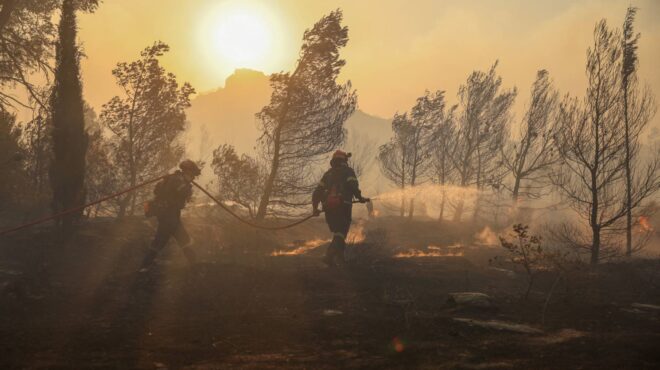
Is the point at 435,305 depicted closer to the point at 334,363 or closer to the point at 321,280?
the point at 321,280

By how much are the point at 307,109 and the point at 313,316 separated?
1092 centimetres

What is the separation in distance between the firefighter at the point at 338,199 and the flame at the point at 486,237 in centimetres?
1774

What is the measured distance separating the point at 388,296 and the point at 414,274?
2.13m

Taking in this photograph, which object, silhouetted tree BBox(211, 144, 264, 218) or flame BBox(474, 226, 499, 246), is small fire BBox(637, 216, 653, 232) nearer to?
flame BBox(474, 226, 499, 246)

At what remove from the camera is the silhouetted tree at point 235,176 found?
16016 millimetres

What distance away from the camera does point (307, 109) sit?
51.9 ft

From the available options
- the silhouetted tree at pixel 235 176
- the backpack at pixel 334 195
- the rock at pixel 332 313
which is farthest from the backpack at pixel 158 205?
the silhouetted tree at pixel 235 176

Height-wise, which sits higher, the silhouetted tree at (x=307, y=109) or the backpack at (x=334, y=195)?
the silhouetted tree at (x=307, y=109)

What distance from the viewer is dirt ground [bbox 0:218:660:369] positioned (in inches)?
153

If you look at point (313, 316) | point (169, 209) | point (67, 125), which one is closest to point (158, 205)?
point (169, 209)

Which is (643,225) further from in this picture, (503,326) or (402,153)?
(503,326)

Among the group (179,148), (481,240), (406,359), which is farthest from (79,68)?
(481,240)

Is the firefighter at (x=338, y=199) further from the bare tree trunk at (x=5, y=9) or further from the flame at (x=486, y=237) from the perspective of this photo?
the flame at (x=486, y=237)

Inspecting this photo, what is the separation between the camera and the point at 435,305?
6.52 m
